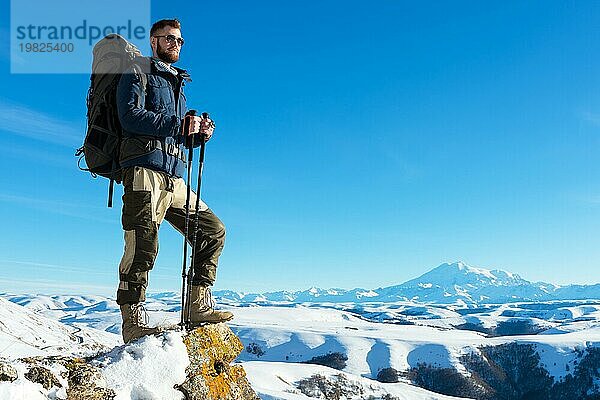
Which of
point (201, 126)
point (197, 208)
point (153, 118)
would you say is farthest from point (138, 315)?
point (201, 126)

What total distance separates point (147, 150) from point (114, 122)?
561 mm

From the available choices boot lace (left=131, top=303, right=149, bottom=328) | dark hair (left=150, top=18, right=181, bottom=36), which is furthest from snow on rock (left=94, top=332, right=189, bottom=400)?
dark hair (left=150, top=18, right=181, bottom=36)

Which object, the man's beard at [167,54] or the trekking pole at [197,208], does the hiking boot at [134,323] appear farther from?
the man's beard at [167,54]

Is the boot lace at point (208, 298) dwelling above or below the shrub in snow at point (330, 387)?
above

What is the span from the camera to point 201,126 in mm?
7195

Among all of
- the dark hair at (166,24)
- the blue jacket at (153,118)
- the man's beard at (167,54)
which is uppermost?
the dark hair at (166,24)

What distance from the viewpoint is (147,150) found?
6.63 m

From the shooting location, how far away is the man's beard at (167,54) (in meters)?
7.30

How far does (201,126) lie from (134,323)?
276 centimetres

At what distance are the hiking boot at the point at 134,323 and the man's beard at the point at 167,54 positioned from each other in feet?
11.1

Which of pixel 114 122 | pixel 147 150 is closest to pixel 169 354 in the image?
pixel 147 150

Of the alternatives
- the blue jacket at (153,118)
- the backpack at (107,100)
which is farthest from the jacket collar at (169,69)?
the backpack at (107,100)

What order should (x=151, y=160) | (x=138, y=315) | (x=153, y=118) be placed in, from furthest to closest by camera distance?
1. (x=138, y=315)
2. (x=151, y=160)
3. (x=153, y=118)

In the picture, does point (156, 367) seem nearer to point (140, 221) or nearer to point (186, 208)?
point (140, 221)
